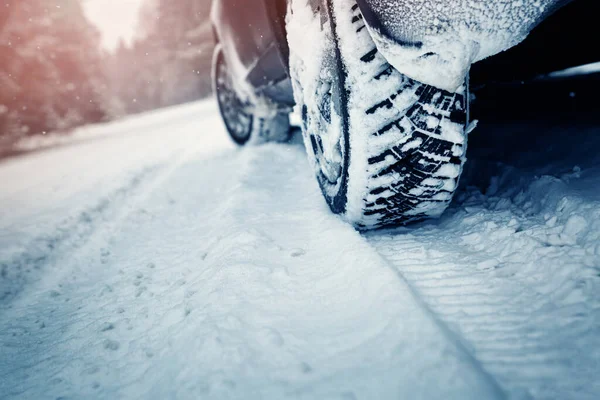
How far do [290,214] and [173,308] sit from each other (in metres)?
0.74

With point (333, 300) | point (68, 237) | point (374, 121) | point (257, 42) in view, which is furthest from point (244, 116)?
point (333, 300)

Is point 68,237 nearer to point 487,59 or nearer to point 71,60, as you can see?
point 487,59

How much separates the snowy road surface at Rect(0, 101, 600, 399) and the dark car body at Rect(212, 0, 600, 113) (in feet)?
1.41

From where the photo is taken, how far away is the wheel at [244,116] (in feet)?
10.5

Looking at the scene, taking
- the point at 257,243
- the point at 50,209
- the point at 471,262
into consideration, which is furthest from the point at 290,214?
the point at 50,209

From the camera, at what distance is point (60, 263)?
2037mm

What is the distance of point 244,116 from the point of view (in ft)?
11.5

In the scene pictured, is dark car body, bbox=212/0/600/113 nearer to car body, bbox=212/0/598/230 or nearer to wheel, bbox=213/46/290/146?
car body, bbox=212/0/598/230

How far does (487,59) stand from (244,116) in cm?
249

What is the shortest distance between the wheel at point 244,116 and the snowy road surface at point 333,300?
1336mm

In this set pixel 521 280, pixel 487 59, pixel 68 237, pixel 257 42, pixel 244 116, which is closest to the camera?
pixel 521 280

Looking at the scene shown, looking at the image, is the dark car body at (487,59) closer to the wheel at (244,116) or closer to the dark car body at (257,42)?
the dark car body at (257,42)

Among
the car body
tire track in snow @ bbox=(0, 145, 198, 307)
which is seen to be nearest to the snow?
the car body

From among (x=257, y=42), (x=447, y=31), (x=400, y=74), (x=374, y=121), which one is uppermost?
(x=257, y=42)
